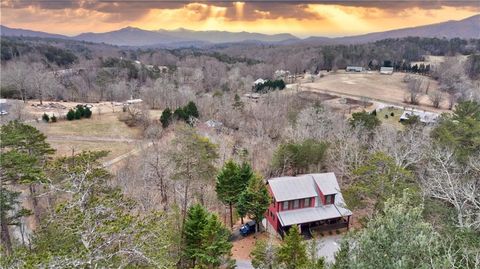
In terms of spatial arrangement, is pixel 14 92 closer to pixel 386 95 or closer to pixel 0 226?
pixel 0 226

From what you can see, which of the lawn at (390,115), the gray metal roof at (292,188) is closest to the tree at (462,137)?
the gray metal roof at (292,188)

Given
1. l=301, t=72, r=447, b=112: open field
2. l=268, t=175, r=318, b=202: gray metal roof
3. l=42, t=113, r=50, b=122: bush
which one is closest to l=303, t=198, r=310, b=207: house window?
l=268, t=175, r=318, b=202: gray metal roof

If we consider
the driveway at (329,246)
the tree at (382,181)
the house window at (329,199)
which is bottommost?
the driveway at (329,246)

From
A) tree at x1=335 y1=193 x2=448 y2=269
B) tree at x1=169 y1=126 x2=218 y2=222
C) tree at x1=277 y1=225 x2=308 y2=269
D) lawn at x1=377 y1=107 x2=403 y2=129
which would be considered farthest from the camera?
lawn at x1=377 y1=107 x2=403 y2=129

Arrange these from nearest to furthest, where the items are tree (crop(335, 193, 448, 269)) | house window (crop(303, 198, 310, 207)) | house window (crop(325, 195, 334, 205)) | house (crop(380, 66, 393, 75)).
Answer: tree (crop(335, 193, 448, 269)) < house window (crop(303, 198, 310, 207)) < house window (crop(325, 195, 334, 205)) < house (crop(380, 66, 393, 75))

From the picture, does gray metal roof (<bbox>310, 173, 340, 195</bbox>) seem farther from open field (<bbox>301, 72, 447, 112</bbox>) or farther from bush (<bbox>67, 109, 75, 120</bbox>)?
open field (<bbox>301, 72, 447, 112</bbox>)

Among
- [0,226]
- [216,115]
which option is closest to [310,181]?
[0,226]

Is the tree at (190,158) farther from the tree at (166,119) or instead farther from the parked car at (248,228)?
the tree at (166,119)
